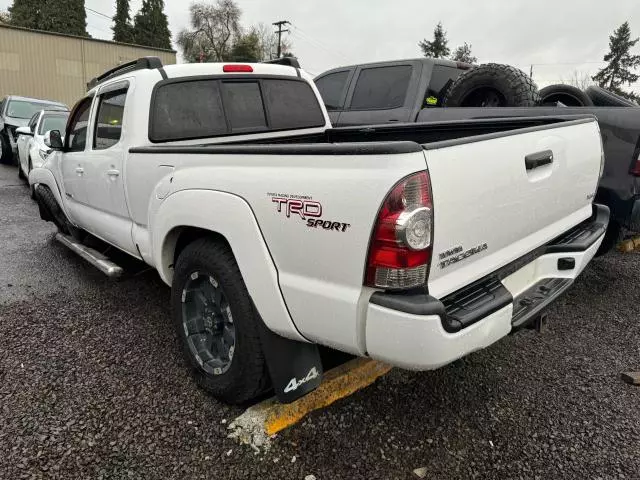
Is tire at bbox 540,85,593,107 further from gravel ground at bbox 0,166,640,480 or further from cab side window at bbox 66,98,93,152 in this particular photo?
cab side window at bbox 66,98,93,152

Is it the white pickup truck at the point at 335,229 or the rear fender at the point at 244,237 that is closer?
the white pickup truck at the point at 335,229

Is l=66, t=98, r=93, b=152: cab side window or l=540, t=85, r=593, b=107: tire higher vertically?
l=540, t=85, r=593, b=107: tire

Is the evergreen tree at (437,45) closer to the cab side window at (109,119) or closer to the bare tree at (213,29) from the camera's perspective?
the bare tree at (213,29)

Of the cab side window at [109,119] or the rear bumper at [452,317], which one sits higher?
the cab side window at [109,119]

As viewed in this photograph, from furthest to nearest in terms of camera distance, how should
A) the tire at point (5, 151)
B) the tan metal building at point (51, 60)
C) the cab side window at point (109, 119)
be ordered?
the tan metal building at point (51, 60)
the tire at point (5, 151)
the cab side window at point (109, 119)

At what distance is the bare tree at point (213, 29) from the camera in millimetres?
53750

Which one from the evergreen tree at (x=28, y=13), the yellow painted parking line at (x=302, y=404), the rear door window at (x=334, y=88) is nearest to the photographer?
the yellow painted parking line at (x=302, y=404)

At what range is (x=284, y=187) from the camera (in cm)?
196

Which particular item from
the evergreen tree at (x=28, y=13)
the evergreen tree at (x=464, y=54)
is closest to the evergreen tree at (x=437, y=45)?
the evergreen tree at (x=464, y=54)

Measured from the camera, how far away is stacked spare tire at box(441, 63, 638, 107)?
4.98 m

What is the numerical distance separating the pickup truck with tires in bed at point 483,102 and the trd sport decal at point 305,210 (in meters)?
1.94

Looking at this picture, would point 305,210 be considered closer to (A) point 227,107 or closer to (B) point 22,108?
(A) point 227,107

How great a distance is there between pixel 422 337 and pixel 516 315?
0.69 metres

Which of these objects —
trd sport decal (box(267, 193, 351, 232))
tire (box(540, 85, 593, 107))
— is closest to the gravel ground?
trd sport decal (box(267, 193, 351, 232))
